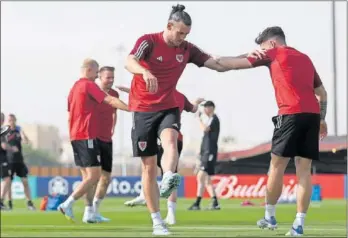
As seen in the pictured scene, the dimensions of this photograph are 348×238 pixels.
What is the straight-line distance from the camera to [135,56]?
33.1 ft

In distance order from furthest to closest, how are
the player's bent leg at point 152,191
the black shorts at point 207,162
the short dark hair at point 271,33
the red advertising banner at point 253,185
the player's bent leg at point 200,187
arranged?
the red advertising banner at point 253,185 < the black shorts at point 207,162 < the player's bent leg at point 200,187 < the short dark hair at point 271,33 < the player's bent leg at point 152,191

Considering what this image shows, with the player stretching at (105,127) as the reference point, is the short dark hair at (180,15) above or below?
above

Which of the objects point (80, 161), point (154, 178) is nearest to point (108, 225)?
point (80, 161)

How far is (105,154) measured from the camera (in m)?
14.9

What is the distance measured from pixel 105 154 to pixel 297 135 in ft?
16.5

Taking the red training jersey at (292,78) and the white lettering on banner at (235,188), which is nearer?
the red training jersey at (292,78)

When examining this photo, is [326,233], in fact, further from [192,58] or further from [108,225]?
[108,225]

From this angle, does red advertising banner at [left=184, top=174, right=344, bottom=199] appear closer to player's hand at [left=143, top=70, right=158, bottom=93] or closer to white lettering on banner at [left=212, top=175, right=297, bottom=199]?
white lettering on banner at [left=212, top=175, right=297, bottom=199]

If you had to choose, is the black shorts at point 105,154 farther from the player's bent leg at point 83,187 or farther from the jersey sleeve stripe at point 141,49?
the jersey sleeve stripe at point 141,49

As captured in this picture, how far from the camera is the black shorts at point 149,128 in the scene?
10234 mm

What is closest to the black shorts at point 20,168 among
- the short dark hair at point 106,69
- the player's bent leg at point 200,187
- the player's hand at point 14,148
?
the player's hand at point 14,148

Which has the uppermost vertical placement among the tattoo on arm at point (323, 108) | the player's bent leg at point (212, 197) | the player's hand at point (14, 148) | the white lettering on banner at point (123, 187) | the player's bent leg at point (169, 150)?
the tattoo on arm at point (323, 108)

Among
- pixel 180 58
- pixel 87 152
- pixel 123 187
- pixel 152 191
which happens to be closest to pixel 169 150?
pixel 152 191

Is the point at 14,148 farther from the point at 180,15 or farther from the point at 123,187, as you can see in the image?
the point at 123,187
